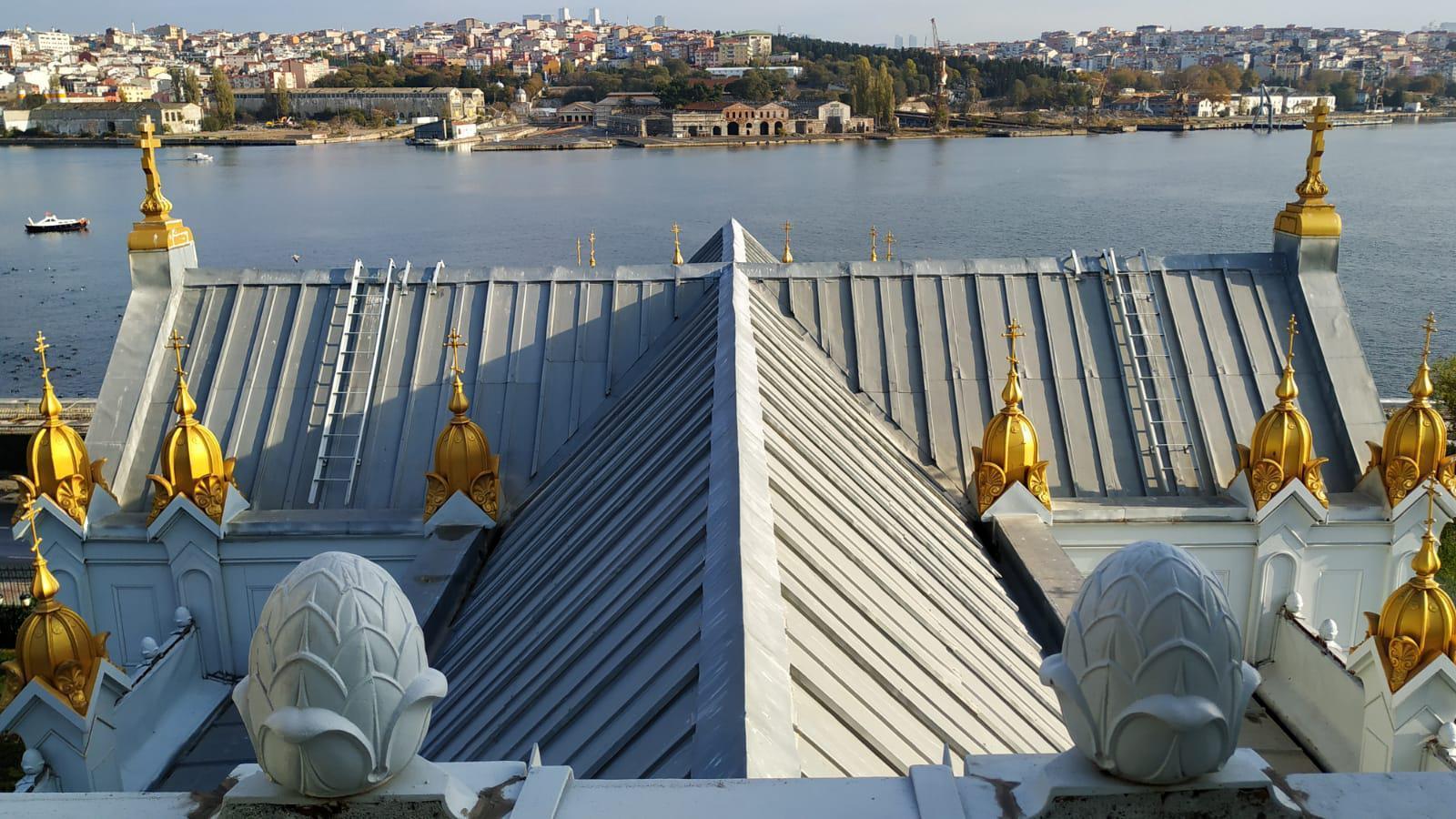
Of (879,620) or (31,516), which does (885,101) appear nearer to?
(31,516)

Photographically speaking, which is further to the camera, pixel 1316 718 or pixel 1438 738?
pixel 1316 718

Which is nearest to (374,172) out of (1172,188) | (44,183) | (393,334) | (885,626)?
(44,183)

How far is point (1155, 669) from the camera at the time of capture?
348cm

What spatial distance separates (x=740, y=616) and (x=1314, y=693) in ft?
29.5

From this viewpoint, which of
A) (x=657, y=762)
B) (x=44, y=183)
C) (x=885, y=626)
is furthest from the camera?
(x=44, y=183)

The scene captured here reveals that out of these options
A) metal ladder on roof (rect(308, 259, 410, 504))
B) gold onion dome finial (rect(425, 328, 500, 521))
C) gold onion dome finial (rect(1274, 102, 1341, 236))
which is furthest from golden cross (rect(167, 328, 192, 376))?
gold onion dome finial (rect(1274, 102, 1341, 236))

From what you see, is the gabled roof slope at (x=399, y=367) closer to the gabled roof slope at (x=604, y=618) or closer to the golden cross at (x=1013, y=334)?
the gabled roof slope at (x=604, y=618)

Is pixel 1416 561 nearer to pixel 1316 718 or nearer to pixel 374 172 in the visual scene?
pixel 1316 718

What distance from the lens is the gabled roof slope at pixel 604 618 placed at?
5652 millimetres

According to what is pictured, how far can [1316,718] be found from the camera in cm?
1228

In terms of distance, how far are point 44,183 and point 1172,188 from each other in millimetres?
90905

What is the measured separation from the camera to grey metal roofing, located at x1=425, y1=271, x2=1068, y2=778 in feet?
17.6

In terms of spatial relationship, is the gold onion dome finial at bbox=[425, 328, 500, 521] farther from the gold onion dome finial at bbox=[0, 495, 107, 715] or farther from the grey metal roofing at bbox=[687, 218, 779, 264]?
the grey metal roofing at bbox=[687, 218, 779, 264]

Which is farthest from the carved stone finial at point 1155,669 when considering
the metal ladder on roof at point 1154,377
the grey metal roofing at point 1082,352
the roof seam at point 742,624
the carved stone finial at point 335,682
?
the metal ladder on roof at point 1154,377
